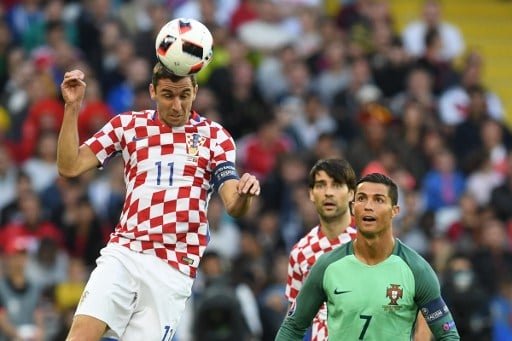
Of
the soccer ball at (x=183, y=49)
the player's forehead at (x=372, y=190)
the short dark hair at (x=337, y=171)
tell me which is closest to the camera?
the player's forehead at (x=372, y=190)

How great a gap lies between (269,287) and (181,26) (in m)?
7.12

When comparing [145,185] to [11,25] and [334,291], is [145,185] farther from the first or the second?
[11,25]

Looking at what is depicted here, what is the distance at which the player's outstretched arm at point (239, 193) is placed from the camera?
28.4 ft

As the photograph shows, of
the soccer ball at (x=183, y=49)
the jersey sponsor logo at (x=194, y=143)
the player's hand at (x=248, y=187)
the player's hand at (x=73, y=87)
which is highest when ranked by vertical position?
the soccer ball at (x=183, y=49)

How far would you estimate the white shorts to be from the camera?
8961mm

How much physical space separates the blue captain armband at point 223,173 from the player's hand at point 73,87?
1001 mm

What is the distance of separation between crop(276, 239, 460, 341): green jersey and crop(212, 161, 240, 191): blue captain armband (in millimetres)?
919

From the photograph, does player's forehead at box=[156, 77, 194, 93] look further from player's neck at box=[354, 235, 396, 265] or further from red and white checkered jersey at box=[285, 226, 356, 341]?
red and white checkered jersey at box=[285, 226, 356, 341]

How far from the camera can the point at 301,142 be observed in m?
18.5

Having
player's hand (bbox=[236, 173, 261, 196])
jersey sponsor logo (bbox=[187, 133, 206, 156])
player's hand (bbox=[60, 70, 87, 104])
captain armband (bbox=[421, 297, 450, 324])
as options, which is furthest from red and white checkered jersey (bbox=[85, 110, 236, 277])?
captain armband (bbox=[421, 297, 450, 324])

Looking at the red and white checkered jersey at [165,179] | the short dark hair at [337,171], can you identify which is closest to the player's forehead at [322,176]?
the short dark hair at [337,171]

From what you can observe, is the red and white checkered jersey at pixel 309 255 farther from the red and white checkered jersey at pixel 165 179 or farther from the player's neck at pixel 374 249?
the player's neck at pixel 374 249

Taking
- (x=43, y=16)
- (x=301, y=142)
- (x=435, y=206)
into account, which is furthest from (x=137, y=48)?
(x=435, y=206)

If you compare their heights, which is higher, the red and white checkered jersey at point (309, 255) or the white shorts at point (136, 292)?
the red and white checkered jersey at point (309, 255)
